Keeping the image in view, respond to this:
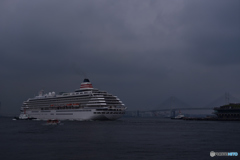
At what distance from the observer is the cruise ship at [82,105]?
70.4 metres

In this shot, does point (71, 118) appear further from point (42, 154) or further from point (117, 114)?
point (42, 154)

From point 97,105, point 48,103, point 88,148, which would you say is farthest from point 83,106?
point 88,148

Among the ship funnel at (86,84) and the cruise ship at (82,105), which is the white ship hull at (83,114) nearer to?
the cruise ship at (82,105)

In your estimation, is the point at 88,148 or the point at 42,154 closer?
the point at 42,154

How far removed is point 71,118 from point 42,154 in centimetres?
5593

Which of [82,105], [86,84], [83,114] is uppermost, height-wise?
[86,84]

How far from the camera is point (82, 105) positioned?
245ft

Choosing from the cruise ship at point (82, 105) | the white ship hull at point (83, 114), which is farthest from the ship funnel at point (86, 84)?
the white ship hull at point (83, 114)

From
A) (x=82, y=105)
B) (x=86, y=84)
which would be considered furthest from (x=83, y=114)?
(x=86, y=84)

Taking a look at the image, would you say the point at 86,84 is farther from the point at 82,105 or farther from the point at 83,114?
the point at 83,114

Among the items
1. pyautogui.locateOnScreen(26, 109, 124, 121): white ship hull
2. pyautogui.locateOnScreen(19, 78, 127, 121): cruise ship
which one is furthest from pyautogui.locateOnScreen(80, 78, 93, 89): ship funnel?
pyautogui.locateOnScreen(26, 109, 124, 121): white ship hull

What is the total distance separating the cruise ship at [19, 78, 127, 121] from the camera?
70.4m

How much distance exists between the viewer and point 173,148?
2478 cm

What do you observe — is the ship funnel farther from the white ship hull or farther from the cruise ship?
the white ship hull
